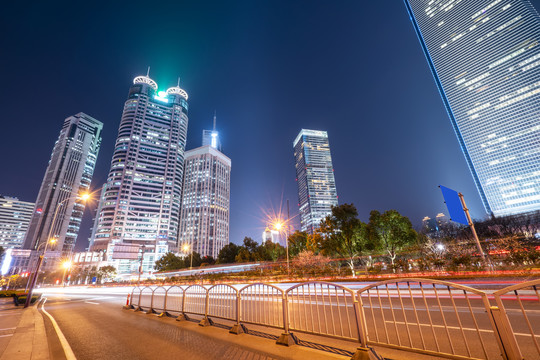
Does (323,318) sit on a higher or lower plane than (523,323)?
lower

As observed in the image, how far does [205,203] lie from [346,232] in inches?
5594

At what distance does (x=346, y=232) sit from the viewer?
1499 inches

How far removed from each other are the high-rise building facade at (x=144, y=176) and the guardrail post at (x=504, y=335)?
448 ft

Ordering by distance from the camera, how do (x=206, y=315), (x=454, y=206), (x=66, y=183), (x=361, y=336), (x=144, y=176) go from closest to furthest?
(x=361, y=336)
(x=206, y=315)
(x=454, y=206)
(x=144, y=176)
(x=66, y=183)

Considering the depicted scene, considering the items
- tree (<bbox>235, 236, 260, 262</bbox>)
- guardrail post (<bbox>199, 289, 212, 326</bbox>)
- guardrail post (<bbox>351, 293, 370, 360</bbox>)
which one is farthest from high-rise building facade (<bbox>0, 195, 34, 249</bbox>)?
guardrail post (<bbox>351, 293, 370, 360</bbox>)

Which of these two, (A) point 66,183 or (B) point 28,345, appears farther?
(A) point 66,183

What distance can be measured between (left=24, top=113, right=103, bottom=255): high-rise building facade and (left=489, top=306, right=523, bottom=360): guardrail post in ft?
669

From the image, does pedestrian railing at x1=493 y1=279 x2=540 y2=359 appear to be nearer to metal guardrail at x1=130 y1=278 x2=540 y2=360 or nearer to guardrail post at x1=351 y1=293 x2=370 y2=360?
metal guardrail at x1=130 y1=278 x2=540 y2=360

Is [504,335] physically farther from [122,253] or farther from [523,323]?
[122,253]

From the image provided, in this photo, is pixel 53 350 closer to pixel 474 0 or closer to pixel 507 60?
pixel 507 60

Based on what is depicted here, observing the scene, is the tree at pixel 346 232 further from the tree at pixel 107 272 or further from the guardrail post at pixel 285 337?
the tree at pixel 107 272

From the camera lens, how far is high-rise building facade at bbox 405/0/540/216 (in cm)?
11444

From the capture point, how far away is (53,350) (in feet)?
18.7

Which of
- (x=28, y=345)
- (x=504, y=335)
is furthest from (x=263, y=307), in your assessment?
(x=28, y=345)
